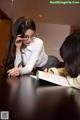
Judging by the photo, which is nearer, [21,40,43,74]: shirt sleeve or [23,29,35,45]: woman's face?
[21,40,43,74]: shirt sleeve

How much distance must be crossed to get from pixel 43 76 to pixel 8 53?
1.69 feet

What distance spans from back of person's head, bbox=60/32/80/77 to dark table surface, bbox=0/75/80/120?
7.1 inches

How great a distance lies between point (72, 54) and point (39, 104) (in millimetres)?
421

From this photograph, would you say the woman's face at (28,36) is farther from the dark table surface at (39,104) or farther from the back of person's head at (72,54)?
the dark table surface at (39,104)

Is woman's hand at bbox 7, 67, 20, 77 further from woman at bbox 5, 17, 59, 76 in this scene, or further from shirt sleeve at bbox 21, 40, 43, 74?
woman at bbox 5, 17, 59, 76

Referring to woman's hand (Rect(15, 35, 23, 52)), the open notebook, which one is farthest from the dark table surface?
woman's hand (Rect(15, 35, 23, 52))

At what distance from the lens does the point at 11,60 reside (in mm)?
1487

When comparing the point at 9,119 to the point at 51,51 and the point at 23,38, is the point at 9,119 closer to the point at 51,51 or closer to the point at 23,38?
the point at 23,38

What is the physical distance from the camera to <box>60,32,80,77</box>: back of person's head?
964 millimetres

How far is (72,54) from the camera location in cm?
99

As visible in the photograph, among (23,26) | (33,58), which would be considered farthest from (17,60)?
(23,26)

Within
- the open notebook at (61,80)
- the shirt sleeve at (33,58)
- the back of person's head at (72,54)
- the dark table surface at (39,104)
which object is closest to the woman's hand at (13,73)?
the shirt sleeve at (33,58)

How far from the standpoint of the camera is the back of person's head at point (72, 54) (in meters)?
0.96

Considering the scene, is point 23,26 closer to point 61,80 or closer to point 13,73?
point 13,73
